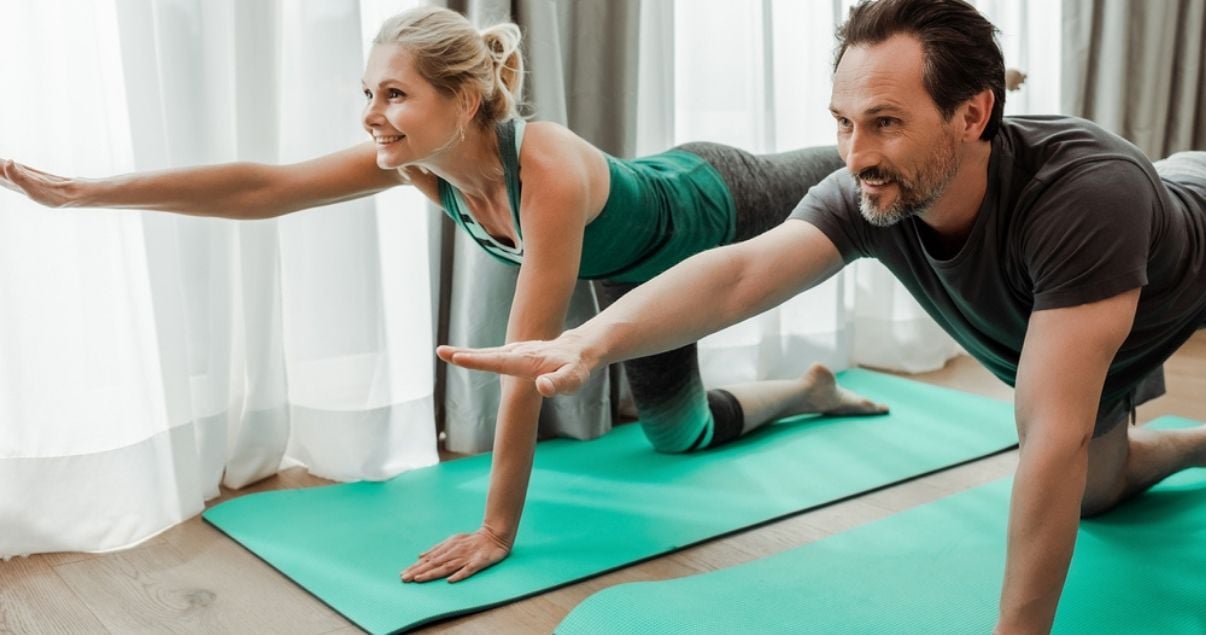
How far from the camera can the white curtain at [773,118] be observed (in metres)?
2.96

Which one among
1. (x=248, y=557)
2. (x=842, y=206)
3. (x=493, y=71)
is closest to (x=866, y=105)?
(x=842, y=206)

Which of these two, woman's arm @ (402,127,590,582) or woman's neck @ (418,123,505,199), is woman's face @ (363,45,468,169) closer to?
woman's neck @ (418,123,505,199)

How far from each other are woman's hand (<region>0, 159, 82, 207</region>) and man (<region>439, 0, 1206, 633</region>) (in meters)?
0.96

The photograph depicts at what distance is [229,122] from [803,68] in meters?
1.74

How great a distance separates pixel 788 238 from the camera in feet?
5.49

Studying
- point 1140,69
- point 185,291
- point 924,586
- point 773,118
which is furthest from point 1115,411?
point 1140,69

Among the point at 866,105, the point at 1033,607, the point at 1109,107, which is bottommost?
the point at 1033,607

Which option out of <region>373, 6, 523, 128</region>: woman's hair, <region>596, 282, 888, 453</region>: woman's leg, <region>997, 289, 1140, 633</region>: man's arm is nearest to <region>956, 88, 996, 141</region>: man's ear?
<region>997, 289, 1140, 633</region>: man's arm

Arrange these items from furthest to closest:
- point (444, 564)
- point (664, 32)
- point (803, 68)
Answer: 1. point (803, 68)
2. point (664, 32)
3. point (444, 564)

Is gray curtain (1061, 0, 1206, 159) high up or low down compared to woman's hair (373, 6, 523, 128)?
down

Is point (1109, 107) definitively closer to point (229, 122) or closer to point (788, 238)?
point (788, 238)

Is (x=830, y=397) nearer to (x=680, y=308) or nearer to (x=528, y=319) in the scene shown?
(x=528, y=319)

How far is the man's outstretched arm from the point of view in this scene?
1239mm

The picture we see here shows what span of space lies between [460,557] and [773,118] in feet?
5.80
